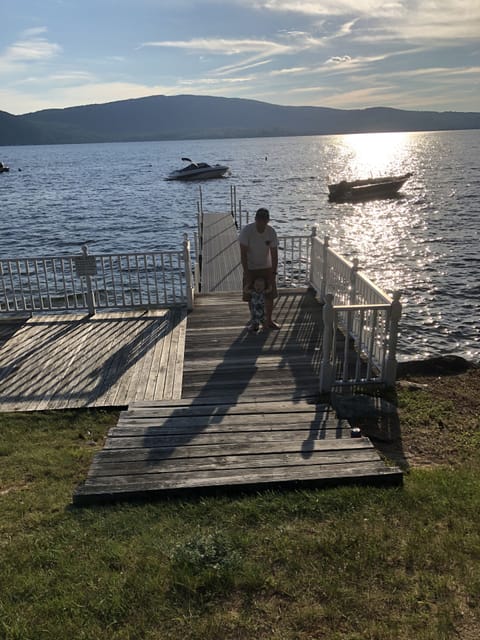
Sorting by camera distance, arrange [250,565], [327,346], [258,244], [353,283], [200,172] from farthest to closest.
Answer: [200,172], [258,244], [353,283], [327,346], [250,565]

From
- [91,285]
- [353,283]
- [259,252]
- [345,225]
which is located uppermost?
[259,252]

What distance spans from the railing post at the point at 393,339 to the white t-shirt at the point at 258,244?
2697mm

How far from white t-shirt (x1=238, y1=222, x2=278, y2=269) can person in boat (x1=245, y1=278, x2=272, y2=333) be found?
1.13 ft

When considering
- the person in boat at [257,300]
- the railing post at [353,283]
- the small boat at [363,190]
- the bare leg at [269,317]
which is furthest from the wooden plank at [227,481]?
the small boat at [363,190]

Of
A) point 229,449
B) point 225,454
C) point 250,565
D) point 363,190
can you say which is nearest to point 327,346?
point 229,449

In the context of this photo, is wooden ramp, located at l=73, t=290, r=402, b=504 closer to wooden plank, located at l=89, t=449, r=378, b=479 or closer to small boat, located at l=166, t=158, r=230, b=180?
wooden plank, located at l=89, t=449, r=378, b=479

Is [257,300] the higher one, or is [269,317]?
[257,300]

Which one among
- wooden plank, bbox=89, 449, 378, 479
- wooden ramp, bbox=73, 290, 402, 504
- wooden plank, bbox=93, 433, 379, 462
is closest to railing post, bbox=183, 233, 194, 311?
wooden ramp, bbox=73, 290, 402, 504

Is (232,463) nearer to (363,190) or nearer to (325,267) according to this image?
(325,267)

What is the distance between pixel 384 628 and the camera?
3.08m

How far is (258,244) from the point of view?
29.1 feet

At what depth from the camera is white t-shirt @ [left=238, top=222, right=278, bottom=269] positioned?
8758mm

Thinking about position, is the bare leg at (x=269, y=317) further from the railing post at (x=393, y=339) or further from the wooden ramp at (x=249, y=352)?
the railing post at (x=393, y=339)

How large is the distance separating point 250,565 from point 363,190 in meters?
53.2
